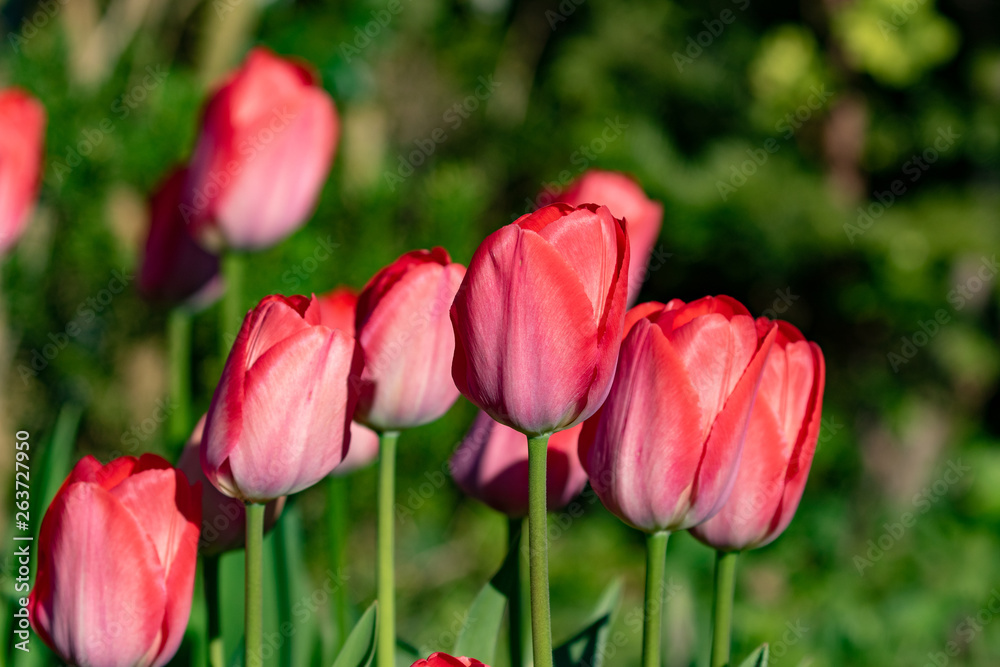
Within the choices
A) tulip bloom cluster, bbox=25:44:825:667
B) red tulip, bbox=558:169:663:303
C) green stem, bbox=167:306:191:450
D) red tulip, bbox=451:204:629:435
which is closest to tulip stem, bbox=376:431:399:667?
tulip bloom cluster, bbox=25:44:825:667

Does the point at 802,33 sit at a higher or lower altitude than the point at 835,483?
higher

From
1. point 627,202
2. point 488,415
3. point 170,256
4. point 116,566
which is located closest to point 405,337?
point 488,415

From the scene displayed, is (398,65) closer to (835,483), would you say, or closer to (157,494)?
(835,483)

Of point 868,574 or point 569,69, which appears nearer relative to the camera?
point 868,574

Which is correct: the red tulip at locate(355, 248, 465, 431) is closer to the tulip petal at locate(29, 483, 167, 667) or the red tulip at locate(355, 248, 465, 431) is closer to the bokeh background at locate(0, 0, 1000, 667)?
the tulip petal at locate(29, 483, 167, 667)

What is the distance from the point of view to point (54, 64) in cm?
138

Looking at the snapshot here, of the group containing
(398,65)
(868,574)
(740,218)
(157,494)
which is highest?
(157,494)

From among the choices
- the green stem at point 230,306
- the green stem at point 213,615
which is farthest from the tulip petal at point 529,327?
the green stem at point 230,306

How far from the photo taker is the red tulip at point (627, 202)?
661mm

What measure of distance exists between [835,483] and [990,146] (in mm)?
941

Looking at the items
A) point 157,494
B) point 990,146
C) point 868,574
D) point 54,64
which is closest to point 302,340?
point 157,494

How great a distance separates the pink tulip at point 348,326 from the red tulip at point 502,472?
0.06m

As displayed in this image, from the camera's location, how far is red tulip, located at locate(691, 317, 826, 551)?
1.45ft

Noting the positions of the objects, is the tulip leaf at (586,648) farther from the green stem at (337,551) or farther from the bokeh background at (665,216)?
the bokeh background at (665,216)
